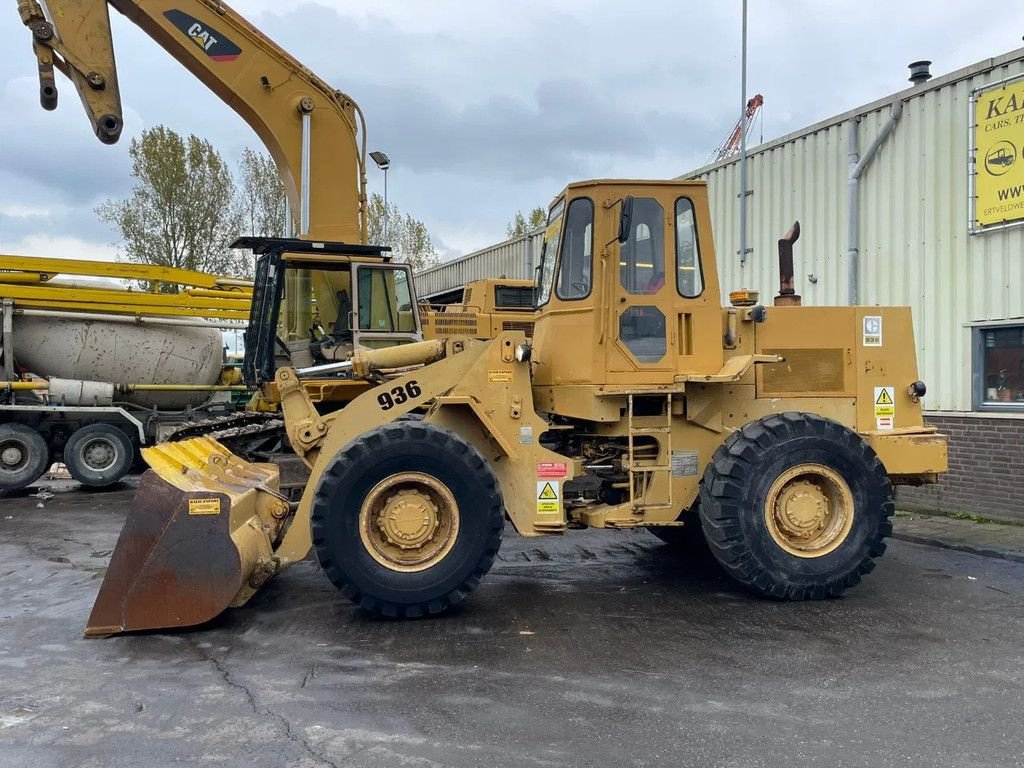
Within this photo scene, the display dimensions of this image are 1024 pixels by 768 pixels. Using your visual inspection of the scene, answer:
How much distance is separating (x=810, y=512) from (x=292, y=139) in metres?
7.28

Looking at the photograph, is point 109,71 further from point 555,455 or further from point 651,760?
point 651,760

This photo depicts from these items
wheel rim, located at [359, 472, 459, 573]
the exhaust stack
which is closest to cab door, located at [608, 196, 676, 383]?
the exhaust stack

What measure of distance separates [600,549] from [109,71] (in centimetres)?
753

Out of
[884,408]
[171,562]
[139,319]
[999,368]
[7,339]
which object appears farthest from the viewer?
[139,319]

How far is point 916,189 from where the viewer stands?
406 inches

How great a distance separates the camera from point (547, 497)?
626 centimetres

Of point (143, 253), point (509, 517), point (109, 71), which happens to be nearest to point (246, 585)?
point (509, 517)

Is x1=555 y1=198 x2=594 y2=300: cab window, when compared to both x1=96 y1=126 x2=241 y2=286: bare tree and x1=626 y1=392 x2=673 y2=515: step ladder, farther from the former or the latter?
x1=96 y1=126 x2=241 y2=286: bare tree

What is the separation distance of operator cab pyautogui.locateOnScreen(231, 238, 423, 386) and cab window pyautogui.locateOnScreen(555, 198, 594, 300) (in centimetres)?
281

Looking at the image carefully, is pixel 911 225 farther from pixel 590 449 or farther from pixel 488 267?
pixel 488 267

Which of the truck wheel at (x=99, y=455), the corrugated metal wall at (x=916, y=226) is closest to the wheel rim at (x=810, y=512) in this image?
the corrugated metal wall at (x=916, y=226)

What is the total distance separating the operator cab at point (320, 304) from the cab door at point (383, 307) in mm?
10

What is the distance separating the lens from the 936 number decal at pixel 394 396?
6.29 m

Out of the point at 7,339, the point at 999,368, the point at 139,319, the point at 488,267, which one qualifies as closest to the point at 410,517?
the point at 999,368
